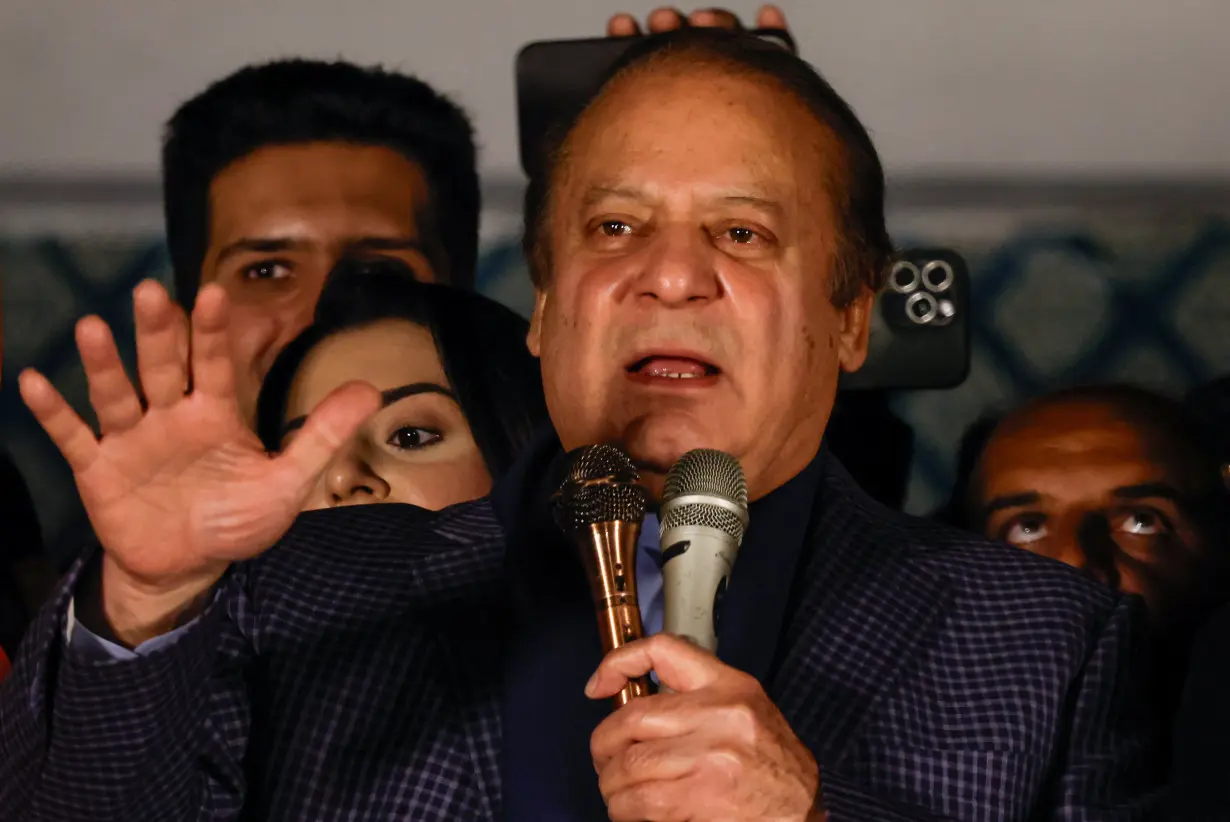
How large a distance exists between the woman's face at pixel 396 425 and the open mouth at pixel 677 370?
275 mm

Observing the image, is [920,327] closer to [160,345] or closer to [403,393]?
[403,393]

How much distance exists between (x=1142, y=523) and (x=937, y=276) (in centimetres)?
24

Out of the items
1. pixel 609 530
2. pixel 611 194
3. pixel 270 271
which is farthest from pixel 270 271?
pixel 609 530

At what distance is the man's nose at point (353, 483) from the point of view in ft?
3.75

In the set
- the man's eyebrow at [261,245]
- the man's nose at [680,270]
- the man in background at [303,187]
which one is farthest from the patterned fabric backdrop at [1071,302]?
the man's eyebrow at [261,245]

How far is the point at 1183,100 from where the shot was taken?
3.84ft

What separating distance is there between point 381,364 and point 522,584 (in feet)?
0.99

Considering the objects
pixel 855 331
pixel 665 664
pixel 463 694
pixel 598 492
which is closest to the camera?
pixel 665 664

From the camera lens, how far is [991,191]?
117 cm

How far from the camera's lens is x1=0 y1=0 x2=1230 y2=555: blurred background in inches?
45.6

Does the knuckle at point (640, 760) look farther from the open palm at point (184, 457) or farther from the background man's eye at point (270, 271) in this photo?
the background man's eye at point (270, 271)

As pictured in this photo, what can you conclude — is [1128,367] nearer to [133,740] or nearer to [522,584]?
[522,584]

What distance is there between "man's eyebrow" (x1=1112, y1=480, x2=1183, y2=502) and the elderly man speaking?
196 mm

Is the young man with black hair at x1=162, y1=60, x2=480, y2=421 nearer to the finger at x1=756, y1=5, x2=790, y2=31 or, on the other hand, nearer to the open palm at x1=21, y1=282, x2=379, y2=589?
the finger at x1=756, y1=5, x2=790, y2=31
